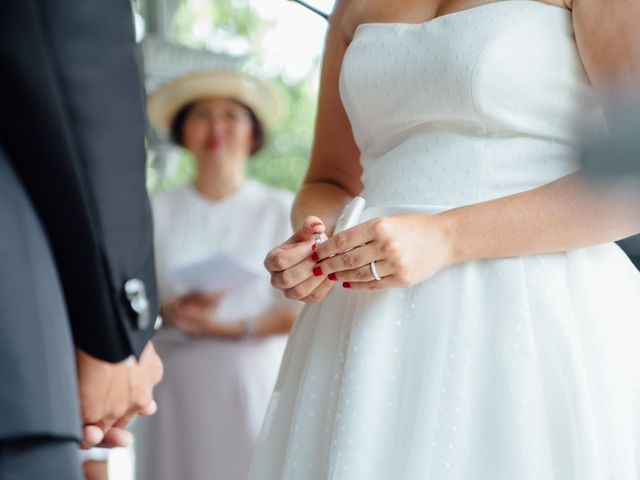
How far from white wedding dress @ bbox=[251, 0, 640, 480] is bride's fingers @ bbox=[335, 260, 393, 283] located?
9cm

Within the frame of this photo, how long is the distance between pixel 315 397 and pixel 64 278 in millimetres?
476

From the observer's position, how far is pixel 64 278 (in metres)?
0.91

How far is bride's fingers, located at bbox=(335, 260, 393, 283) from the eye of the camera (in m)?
1.15

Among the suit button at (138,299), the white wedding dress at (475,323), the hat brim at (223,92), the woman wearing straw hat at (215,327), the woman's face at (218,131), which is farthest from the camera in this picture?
the hat brim at (223,92)

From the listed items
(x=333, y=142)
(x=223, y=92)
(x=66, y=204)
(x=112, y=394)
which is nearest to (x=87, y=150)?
(x=66, y=204)

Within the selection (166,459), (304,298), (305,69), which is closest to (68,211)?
(304,298)

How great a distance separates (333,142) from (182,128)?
227cm

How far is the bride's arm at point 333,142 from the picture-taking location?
163 centimetres

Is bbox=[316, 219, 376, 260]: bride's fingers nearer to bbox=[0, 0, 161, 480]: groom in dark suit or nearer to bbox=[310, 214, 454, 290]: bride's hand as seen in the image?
bbox=[310, 214, 454, 290]: bride's hand

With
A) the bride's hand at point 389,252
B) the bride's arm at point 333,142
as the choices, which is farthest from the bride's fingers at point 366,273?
the bride's arm at point 333,142

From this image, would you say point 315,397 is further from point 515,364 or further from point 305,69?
point 305,69

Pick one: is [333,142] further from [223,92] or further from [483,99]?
[223,92]

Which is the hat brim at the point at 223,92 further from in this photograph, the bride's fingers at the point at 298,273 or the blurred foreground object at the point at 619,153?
the blurred foreground object at the point at 619,153

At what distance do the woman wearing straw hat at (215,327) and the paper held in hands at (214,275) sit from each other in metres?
0.02
